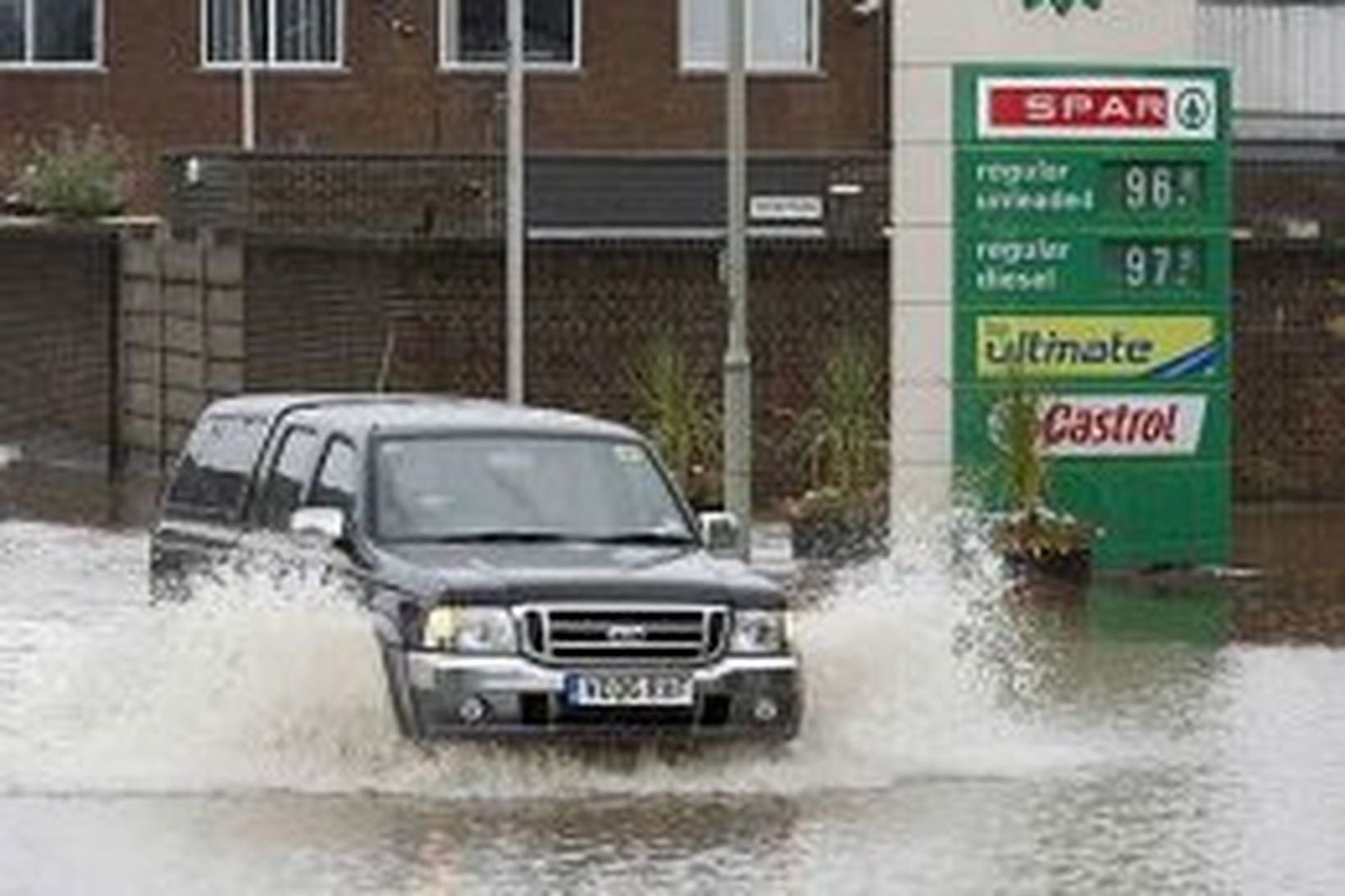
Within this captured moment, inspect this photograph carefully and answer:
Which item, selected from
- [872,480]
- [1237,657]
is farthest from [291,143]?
[1237,657]

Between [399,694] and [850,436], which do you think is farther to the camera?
[850,436]

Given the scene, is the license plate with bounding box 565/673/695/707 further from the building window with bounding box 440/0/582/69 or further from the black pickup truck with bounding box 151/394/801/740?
the building window with bounding box 440/0/582/69

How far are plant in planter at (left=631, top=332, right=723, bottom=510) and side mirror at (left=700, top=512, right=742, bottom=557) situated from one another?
12.3m

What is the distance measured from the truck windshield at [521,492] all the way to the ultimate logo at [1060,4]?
10.5 metres

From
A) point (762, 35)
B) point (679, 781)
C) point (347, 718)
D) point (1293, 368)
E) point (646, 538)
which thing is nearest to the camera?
point (679, 781)

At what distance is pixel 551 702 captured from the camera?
17609 millimetres

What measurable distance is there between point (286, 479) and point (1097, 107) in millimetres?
10794

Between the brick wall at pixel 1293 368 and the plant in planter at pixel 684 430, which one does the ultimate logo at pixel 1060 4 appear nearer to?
the plant in planter at pixel 684 430

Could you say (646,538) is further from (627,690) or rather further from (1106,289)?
(1106,289)

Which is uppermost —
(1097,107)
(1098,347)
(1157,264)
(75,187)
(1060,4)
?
(1060,4)

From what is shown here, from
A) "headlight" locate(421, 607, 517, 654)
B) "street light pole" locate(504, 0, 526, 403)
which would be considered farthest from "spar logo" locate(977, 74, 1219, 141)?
"headlight" locate(421, 607, 517, 654)

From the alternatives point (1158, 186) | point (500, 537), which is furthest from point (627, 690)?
point (1158, 186)

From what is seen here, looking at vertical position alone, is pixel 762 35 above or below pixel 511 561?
above

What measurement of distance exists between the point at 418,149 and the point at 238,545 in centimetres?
3900
